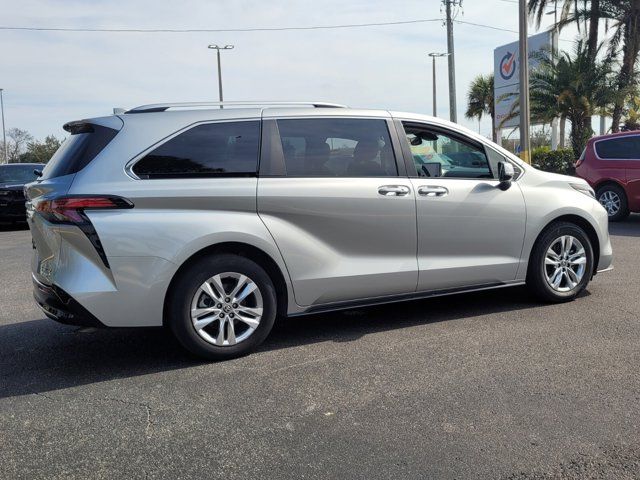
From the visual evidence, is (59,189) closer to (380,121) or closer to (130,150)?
(130,150)

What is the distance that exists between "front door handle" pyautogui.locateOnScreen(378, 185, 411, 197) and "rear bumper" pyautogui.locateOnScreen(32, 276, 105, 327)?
7.46 feet

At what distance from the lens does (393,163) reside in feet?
16.5

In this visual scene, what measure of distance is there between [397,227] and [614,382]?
1.89 meters

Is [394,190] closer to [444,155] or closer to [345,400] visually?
[444,155]

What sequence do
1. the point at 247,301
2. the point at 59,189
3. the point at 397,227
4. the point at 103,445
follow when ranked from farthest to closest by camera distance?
the point at 397,227 < the point at 247,301 < the point at 59,189 < the point at 103,445

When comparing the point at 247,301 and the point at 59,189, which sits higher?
the point at 59,189

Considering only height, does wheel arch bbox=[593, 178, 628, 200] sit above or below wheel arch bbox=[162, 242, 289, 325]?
above

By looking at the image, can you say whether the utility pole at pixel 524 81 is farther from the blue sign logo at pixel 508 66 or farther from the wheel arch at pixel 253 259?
the blue sign logo at pixel 508 66

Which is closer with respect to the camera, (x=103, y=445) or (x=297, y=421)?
(x=103, y=445)

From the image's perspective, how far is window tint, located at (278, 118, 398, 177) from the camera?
470cm

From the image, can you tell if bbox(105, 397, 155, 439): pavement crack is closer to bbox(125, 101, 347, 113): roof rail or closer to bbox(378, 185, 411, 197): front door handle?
bbox(125, 101, 347, 113): roof rail

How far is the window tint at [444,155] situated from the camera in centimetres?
519

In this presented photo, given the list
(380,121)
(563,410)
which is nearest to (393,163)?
(380,121)

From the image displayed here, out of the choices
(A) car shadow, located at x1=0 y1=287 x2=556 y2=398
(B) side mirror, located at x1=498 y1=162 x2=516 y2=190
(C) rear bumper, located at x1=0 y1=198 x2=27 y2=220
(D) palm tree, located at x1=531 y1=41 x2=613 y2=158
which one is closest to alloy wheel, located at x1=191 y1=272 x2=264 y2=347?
(A) car shadow, located at x1=0 y1=287 x2=556 y2=398
